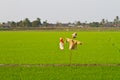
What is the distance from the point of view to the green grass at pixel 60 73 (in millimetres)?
9438

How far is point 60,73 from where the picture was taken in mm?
10164

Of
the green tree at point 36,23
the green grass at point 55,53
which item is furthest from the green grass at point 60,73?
the green tree at point 36,23

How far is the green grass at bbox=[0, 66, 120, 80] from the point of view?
31.0 ft

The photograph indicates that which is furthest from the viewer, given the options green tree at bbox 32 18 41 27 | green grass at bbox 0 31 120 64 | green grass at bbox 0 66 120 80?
green tree at bbox 32 18 41 27

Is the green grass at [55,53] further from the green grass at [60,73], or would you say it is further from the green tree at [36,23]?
the green tree at [36,23]

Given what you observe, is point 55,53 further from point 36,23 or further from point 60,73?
point 36,23

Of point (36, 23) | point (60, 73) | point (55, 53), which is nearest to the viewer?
point (60, 73)

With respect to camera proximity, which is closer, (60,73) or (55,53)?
(60,73)

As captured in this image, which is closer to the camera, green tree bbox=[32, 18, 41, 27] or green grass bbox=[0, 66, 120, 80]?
green grass bbox=[0, 66, 120, 80]

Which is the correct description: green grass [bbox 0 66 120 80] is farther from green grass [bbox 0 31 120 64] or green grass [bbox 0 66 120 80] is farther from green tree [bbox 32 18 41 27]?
green tree [bbox 32 18 41 27]

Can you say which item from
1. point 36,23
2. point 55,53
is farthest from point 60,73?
point 36,23

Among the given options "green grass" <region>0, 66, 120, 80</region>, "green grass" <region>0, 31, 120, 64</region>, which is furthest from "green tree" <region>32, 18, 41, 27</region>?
"green grass" <region>0, 66, 120, 80</region>

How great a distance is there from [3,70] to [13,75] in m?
1.06

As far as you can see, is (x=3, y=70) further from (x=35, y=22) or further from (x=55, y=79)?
(x=35, y=22)
